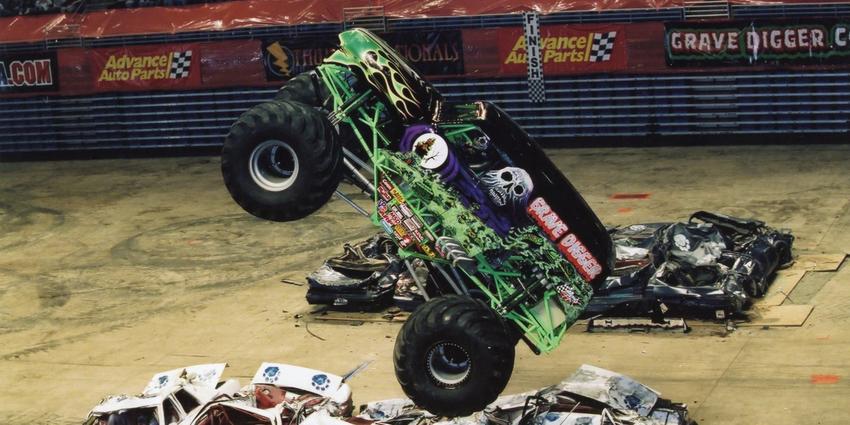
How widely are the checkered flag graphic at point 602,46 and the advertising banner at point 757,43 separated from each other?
0.91m

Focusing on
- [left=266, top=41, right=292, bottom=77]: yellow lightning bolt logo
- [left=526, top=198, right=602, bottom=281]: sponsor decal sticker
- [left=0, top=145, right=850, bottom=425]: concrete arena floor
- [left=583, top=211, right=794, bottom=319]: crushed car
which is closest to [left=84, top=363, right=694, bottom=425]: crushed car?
[left=0, top=145, right=850, bottom=425]: concrete arena floor

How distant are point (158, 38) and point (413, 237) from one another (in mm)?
15489

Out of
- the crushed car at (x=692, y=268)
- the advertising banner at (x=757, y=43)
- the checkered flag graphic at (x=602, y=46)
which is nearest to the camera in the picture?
the crushed car at (x=692, y=268)

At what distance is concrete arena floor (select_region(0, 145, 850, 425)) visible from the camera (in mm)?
13273

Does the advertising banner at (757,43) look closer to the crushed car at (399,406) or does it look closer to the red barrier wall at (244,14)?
the red barrier wall at (244,14)

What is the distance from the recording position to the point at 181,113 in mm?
25359

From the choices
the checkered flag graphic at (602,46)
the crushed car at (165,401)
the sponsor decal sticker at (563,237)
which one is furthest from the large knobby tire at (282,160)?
the checkered flag graphic at (602,46)

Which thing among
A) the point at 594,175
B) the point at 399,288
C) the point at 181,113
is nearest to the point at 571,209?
the point at 399,288

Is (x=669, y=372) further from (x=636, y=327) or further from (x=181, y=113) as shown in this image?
(x=181, y=113)

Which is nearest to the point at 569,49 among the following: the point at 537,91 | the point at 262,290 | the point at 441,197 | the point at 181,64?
the point at 537,91

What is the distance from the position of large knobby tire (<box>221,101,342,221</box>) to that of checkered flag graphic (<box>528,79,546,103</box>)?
40.8 feet

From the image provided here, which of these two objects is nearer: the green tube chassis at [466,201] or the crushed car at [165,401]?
the green tube chassis at [466,201]

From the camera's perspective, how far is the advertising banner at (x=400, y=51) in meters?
23.4

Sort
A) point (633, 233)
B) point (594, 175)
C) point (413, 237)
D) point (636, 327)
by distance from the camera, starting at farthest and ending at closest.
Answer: point (594, 175) → point (633, 233) → point (636, 327) → point (413, 237)
